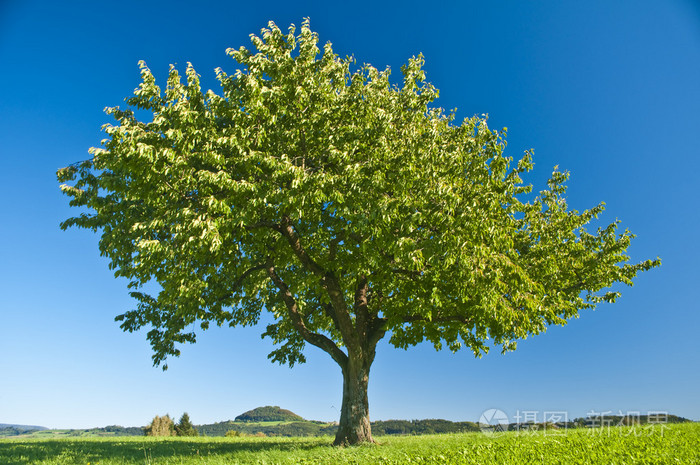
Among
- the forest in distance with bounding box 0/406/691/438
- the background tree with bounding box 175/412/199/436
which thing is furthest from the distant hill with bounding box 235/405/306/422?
the background tree with bounding box 175/412/199/436

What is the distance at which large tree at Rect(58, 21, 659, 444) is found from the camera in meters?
13.3

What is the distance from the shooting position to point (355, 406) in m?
16.0

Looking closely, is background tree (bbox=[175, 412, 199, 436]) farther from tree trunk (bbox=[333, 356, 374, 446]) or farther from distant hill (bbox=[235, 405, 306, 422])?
distant hill (bbox=[235, 405, 306, 422])

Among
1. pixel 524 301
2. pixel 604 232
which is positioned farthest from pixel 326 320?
pixel 604 232

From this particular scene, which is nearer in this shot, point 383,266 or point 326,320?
point 383,266

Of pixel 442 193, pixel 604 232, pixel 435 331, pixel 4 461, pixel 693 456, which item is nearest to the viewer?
pixel 693 456

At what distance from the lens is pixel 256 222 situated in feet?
50.0

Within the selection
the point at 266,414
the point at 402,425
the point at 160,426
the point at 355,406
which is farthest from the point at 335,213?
the point at 266,414

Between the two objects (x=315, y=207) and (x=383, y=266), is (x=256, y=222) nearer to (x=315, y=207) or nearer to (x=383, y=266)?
(x=315, y=207)

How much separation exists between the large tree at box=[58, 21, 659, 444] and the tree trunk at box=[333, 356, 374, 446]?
0.06 meters

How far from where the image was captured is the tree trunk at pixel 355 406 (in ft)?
51.0

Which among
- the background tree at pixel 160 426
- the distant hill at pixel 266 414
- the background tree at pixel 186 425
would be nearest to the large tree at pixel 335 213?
the background tree at pixel 160 426

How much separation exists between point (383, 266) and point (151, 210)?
30.5 ft

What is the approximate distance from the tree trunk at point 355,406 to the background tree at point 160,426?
24142 millimetres
